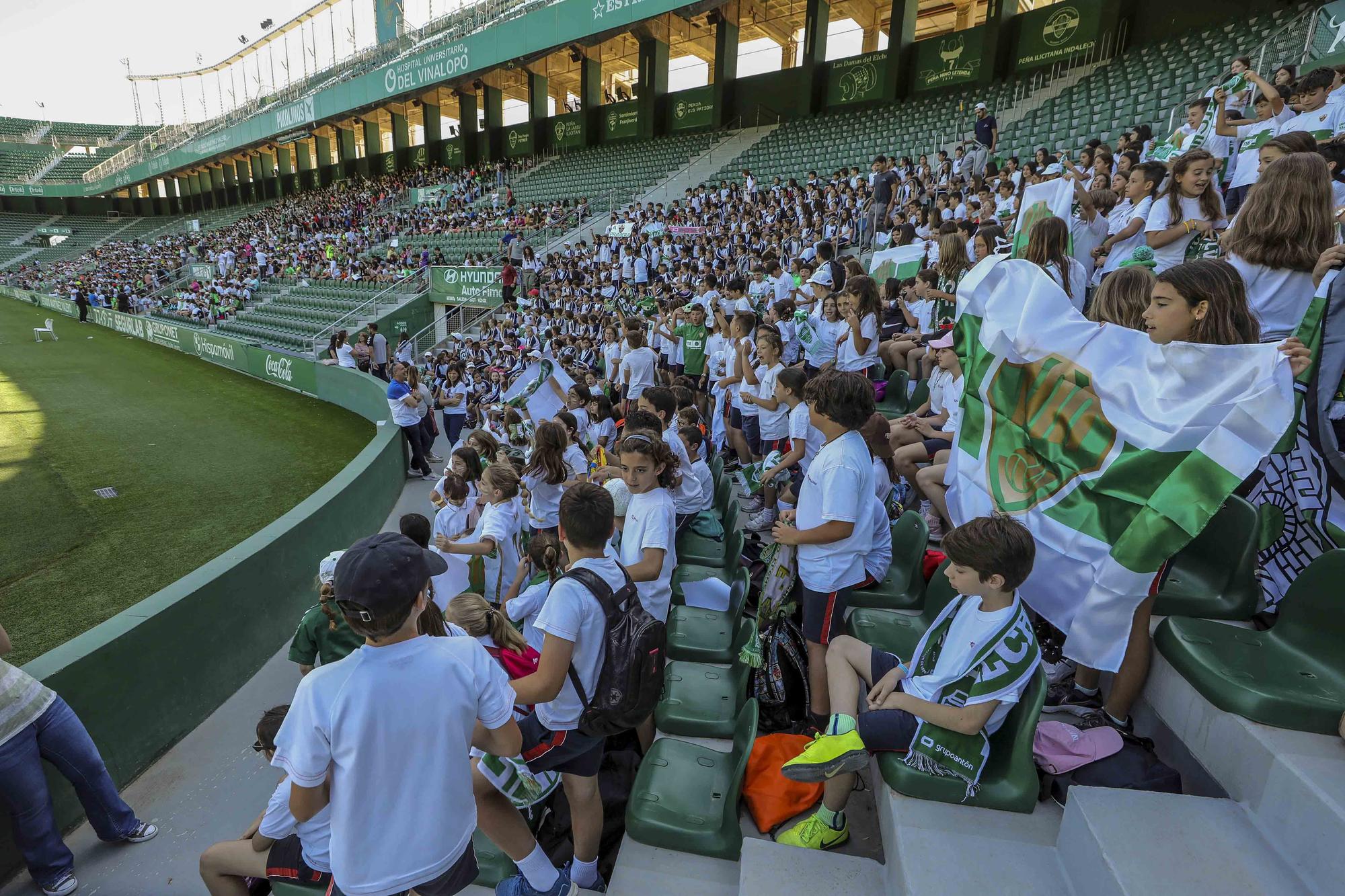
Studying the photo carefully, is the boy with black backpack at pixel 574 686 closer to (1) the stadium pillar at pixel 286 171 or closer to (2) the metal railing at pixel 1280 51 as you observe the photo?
(2) the metal railing at pixel 1280 51

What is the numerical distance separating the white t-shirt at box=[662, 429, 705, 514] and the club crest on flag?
2145mm

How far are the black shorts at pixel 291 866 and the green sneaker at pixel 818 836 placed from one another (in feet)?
5.56

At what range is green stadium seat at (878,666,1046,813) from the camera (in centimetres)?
229

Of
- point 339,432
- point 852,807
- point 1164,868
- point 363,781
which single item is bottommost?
point 339,432

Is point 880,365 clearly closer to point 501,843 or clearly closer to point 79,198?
point 501,843

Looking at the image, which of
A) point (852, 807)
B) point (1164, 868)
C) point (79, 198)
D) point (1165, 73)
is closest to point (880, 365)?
point (852, 807)

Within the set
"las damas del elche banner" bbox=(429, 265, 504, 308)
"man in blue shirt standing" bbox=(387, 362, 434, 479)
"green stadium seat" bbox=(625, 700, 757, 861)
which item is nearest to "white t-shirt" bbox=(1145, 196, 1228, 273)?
"green stadium seat" bbox=(625, 700, 757, 861)

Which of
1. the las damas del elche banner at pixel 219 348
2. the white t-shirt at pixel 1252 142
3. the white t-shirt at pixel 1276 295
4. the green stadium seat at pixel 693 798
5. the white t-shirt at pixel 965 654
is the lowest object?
the las damas del elche banner at pixel 219 348

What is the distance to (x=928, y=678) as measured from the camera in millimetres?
2410

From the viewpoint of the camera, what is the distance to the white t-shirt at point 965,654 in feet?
7.46

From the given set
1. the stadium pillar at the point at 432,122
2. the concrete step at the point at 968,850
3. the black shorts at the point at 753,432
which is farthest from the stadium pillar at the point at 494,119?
the concrete step at the point at 968,850

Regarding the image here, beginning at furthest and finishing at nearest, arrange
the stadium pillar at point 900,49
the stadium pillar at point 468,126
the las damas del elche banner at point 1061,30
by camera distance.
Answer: the stadium pillar at point 468,126, the stadium pillar at point 900,49, the las damas del elche banner at point 1061,30

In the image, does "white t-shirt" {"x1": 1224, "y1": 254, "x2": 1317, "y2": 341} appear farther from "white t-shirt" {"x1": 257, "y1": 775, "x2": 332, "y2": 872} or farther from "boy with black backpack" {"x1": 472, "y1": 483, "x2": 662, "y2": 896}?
"white t-shirt" {"x1": 257, "y1": 775, "x2": 332, "y2": 872}

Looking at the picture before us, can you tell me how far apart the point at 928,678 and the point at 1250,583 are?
1.55 metres
